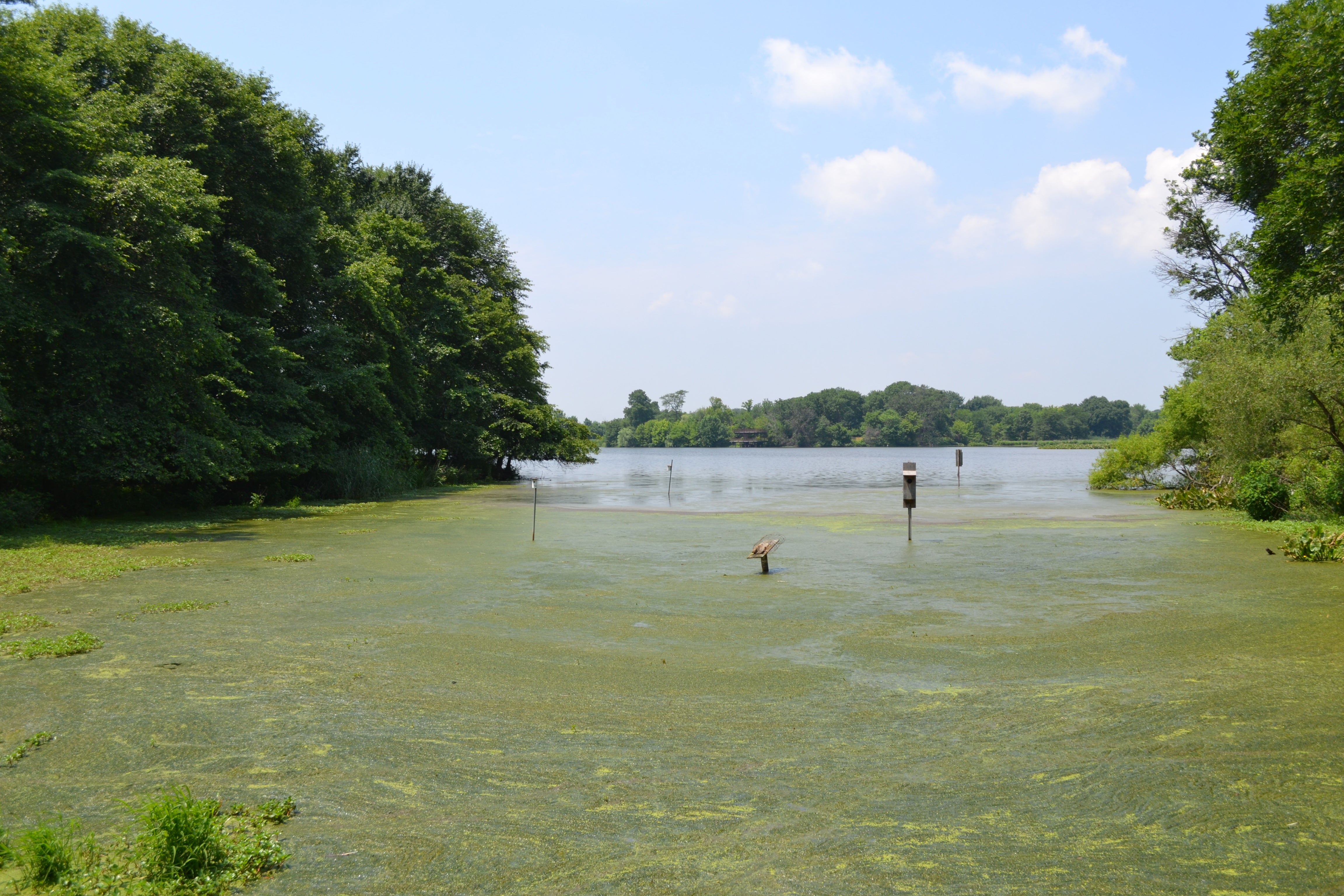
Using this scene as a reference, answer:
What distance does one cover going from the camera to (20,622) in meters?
9.73

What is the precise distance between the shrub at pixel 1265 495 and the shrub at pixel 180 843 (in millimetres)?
27717

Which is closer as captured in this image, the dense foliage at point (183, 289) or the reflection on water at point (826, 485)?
the dense foliage at point (183, 289)

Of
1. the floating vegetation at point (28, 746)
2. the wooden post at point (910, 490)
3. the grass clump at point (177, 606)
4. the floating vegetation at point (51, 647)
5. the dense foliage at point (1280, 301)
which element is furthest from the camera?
the wooden post at point (910, 490)

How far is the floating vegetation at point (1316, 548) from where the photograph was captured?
640 inches

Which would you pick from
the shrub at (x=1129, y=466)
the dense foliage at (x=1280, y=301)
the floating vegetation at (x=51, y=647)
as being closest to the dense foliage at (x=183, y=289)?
the floating vegetation at (x=51, y=647)

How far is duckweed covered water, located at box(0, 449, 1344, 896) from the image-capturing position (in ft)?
14.8

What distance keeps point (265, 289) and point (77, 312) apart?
725 centimetres

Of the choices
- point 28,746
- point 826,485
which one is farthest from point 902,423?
point 28,746

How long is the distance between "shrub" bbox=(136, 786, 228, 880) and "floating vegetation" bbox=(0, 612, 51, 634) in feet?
22.0

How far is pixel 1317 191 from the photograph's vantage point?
1505 centimetres

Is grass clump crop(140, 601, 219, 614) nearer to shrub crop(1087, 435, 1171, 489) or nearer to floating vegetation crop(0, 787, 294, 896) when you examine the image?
floating vegetation crop(0, 787, 294, 896)

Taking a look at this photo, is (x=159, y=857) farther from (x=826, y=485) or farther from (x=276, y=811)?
(x=826, y=485)

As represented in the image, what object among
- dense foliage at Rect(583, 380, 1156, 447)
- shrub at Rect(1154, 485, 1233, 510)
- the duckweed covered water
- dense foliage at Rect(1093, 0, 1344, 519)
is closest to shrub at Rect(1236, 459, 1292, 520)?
dense foliage at Rect(1093, 0, 1344, 519)

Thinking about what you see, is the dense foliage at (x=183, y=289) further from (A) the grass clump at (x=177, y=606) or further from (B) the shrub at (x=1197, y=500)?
(B) the shrub at (x=1197, y=500)
